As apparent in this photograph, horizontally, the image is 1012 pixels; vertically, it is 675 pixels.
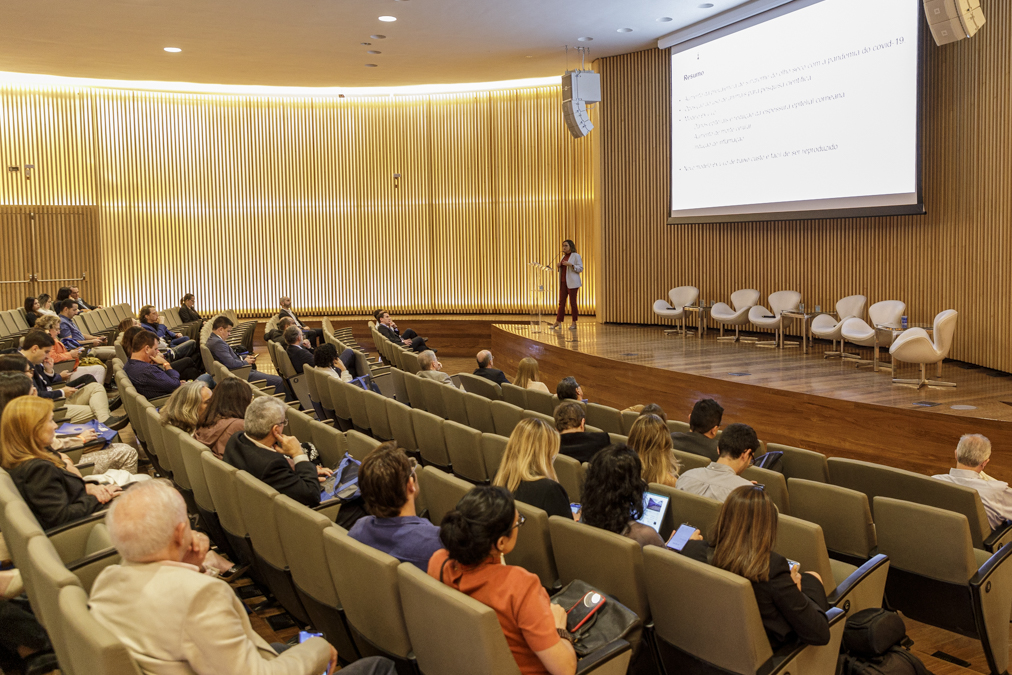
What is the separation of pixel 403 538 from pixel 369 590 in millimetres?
267

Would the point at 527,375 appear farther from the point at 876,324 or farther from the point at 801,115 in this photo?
the point at 801,115

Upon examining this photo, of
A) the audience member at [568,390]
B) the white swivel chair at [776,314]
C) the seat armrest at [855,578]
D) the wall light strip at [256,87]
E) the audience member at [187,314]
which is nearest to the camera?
the seat armrest at [855,578]

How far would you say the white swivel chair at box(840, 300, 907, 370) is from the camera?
8648 millimetres

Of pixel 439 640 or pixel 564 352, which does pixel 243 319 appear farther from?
pixel 439 640

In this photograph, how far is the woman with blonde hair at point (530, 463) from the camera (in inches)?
132

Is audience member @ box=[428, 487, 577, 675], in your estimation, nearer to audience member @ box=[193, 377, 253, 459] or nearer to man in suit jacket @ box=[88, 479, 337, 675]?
man in suit jacket @ box=[88, 479, 337, 675]

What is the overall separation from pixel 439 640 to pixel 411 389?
4.85 metres

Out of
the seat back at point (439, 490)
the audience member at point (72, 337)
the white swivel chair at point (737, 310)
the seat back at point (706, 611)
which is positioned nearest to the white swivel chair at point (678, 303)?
the white swivel chair at point (737, 310)

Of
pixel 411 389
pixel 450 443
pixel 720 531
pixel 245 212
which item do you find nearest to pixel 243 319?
pixel 245 212

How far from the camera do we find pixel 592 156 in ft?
47.3

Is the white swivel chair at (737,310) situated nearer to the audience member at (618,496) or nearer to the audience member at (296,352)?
the audience member at (296,352)

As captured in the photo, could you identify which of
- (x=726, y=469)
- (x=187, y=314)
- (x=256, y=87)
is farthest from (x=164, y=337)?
(x=726, y=469)

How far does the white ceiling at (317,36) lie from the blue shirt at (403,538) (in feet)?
27.6

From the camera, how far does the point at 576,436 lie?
4.37 m
